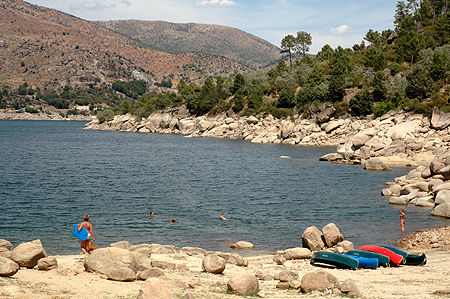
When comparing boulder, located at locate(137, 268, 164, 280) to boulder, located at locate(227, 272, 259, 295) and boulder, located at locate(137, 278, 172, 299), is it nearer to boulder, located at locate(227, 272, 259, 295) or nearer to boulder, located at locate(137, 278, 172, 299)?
boulder, located at locate(227, 272, 259, 295)

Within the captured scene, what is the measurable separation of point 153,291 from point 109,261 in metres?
4.65

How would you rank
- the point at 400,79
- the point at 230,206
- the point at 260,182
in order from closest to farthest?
the point at 230,206, the point at 260,182, the point at 400,79

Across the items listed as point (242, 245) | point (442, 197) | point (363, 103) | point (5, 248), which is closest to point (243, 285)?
point (242, 245)

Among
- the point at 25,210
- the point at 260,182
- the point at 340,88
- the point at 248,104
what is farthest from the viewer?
the point at 248,104

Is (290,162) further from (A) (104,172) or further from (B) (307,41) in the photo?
(B) (307,41)

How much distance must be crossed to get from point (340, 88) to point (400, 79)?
14030mm

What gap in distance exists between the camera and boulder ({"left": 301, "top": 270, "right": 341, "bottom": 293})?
47.8 ft

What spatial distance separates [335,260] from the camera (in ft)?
63.8

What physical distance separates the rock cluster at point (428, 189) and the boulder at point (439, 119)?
2978 centimetres

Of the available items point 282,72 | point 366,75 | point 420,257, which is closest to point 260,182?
point 420,257

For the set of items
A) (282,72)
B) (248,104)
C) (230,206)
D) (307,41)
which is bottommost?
(230,206)

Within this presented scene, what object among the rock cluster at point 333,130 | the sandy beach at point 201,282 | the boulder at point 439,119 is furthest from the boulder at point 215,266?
the boulder at point 439,119

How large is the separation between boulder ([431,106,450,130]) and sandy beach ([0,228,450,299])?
184 feet

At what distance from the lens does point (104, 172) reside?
5362cm
